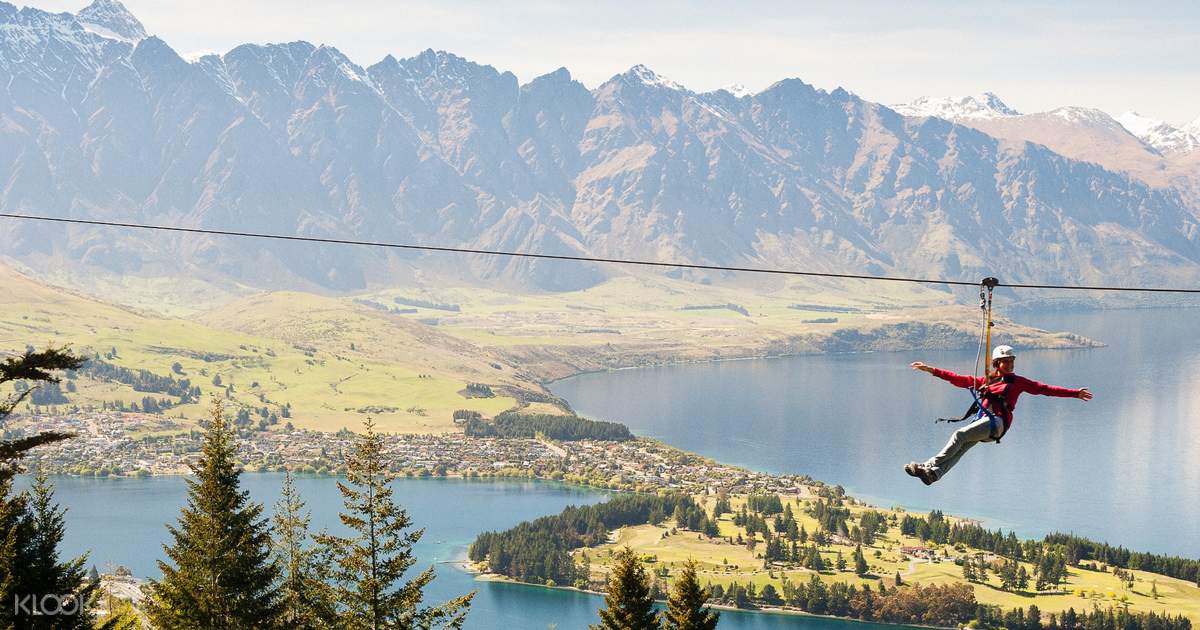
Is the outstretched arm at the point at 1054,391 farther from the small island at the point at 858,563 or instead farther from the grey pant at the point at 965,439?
the small island at the point at 858,563

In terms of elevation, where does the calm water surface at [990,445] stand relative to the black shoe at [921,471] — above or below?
below

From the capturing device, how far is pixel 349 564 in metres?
24.5

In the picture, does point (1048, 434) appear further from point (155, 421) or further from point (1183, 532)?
point (155, 421)

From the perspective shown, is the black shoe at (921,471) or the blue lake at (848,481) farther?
the blue lake at (848,481)

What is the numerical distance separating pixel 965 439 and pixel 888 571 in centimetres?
7032

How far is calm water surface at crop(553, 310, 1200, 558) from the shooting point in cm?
10250

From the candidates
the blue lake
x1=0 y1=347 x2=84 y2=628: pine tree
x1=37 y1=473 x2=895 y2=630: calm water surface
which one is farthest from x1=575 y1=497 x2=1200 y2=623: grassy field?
x1=0 y1=347 x2=84 y2=628: pine tree

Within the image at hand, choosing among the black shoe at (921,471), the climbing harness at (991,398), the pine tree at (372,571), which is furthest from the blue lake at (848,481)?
the climbing harness at (991,398)

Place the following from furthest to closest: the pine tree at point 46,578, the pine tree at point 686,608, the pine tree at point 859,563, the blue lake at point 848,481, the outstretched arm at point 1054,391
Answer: the blue lake at point 848,481 → the pine tree at point 859,563 → the pine tree at point 686,608 → the pine tree at point 46,578 → the outstretched arm at point 1054,391

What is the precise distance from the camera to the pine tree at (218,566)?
71.6 feet

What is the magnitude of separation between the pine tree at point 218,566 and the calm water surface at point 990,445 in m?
82.3

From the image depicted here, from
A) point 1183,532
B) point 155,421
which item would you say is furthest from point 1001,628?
point 155,421

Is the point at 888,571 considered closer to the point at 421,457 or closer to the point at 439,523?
the point at 439,523

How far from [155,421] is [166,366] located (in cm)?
3552
